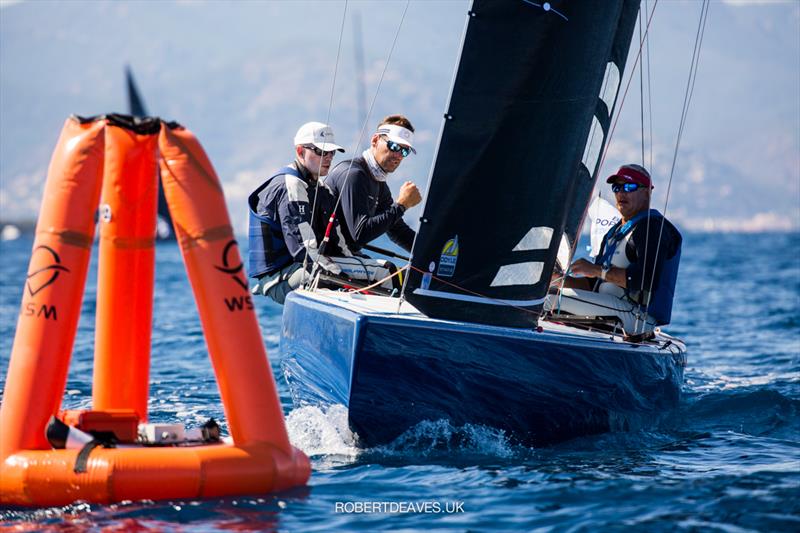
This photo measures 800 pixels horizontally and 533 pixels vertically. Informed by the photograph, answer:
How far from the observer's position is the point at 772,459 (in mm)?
6039

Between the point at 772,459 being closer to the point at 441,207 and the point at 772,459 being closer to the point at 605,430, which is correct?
the point at 605,430

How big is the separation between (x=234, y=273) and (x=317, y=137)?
6.51ft

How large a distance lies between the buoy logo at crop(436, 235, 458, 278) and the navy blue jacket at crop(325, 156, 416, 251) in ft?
2.12

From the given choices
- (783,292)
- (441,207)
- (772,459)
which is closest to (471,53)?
(441,207)

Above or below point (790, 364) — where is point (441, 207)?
→ above

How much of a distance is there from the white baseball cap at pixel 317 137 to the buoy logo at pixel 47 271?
86.7 inches

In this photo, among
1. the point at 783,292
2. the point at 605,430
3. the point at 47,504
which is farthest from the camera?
the point at 783,292

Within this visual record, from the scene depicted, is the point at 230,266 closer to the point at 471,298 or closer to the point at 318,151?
the point at 471,298

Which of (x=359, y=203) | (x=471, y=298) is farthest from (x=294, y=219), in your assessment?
(x=471, y=298)

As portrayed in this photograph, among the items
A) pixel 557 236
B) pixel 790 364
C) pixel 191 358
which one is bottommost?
pixel 191 358

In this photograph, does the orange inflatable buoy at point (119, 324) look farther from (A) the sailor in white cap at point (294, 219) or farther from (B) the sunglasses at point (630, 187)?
(B) the sunglasses at point (630, 187)

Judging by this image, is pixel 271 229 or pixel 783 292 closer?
pixel 271 229

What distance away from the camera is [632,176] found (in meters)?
6.93

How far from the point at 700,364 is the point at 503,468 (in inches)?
224
